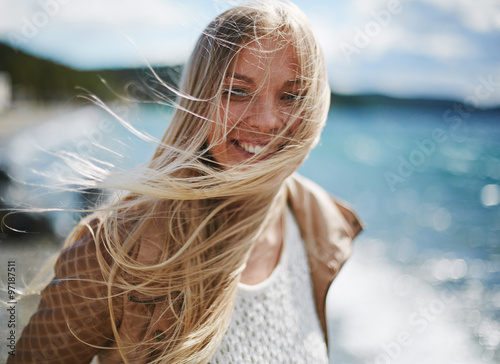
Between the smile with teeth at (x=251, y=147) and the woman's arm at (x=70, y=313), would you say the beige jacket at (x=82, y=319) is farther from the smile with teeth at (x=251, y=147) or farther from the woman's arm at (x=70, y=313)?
the smile with teeth at (x=251, y=147)

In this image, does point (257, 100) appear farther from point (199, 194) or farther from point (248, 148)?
point (199, 194)

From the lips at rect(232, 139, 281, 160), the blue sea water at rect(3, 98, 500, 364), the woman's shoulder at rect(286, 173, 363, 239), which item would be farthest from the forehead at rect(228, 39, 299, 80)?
the woman's shoulder at rect(286, 173, 363, 239)

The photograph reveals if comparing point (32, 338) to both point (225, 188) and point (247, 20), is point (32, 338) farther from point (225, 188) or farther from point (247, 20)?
point (247, 20)

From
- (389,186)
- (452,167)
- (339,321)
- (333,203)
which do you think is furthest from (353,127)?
(333,203)

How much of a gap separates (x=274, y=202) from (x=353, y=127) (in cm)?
3098

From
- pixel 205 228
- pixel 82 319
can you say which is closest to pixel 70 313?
pixel 82 319

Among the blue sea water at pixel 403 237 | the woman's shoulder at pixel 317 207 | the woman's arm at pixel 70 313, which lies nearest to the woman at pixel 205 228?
the woman's arm at pixel 70 313

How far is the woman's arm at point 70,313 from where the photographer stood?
1349 mm

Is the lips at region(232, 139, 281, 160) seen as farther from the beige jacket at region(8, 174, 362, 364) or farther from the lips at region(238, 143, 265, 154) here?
A: the beige jacket at region(8, 174, 362, 364)

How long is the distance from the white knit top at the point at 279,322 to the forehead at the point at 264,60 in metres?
0.73

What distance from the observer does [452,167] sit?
16797 mm

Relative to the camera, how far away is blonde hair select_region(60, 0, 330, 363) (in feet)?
4.63

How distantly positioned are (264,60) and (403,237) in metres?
8.68

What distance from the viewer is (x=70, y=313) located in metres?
1.35
